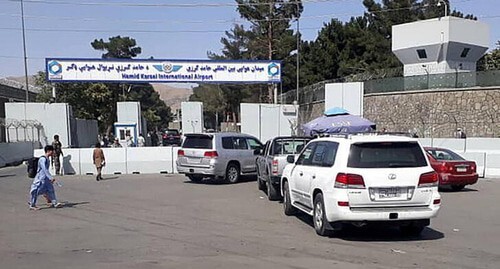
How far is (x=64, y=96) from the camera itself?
54.0m

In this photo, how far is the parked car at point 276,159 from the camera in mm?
14570

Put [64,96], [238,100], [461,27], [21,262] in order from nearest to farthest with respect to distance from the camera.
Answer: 1. [21,262]
2. [461,27]
3. [64,96]
4. [238,100]

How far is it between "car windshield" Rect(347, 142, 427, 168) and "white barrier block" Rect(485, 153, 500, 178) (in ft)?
46.5

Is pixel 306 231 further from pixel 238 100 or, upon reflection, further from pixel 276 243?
pixel 238 100

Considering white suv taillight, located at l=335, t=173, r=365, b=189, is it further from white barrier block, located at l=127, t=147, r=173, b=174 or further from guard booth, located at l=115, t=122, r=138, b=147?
guard booth, located at l=115, t=122, r=138, b=147

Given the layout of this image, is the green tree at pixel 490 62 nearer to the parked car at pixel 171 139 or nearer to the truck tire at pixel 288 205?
the parked car at pixel 171 139

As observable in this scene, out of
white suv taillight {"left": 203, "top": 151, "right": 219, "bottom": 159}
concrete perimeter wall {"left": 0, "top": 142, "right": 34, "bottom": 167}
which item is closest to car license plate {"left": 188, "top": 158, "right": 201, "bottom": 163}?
white suv taillight {"left": 203, "top": 151, "right": 219, "bottom": 159}

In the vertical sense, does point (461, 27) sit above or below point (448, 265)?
above

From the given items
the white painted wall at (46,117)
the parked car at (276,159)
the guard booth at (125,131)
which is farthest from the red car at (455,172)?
the guard booth at (125,131)

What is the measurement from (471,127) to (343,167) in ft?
90.6

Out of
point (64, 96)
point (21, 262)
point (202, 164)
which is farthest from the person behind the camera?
point (64, 96)

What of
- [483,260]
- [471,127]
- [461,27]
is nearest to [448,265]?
[483,260]

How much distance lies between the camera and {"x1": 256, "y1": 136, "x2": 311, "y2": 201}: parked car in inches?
574

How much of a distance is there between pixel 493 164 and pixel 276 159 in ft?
38.6
